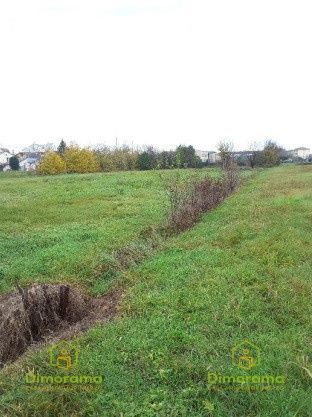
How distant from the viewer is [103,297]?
5.96 meters

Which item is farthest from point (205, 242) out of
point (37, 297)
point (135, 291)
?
point (37, 297)

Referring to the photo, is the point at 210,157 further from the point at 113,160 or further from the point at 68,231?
the point at 68,231

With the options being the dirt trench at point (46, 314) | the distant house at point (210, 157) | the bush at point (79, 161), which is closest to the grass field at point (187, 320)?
the dirt trench at point (46, 314)

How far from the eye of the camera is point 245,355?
12.7 feet

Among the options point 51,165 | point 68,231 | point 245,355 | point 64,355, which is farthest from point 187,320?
point 51,165

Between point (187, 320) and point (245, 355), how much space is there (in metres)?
0.87

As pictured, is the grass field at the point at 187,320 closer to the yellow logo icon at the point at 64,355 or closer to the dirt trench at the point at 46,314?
the yellow logo icon at the point at 64,355

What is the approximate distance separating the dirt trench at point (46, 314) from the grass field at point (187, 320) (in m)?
0.36

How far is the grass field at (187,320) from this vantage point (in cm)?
326

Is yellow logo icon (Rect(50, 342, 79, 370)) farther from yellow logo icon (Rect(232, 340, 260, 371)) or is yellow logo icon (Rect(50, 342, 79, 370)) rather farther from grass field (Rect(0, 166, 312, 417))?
yellow logo icon (Rect(232, 340, 260, 371))

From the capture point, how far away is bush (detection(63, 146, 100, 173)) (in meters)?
41.8

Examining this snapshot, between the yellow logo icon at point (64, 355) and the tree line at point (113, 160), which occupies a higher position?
the tree line at point (113, 160)

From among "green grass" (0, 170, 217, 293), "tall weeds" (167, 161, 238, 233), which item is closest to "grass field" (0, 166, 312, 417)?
"green grass" (0, 170, 217, 293)

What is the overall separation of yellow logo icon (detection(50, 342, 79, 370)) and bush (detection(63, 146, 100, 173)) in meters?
38.8
